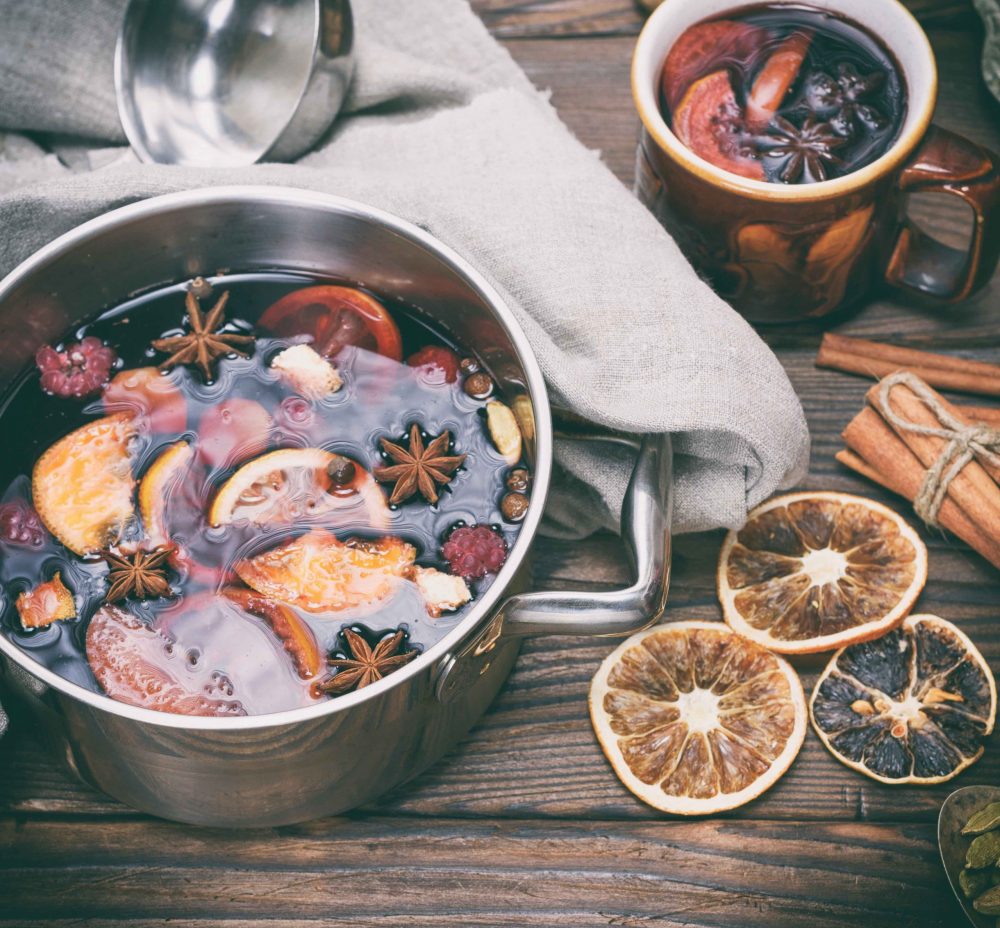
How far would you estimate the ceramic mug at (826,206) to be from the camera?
1263 millimetres

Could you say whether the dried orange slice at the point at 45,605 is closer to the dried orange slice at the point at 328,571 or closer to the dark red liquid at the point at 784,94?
the dried orange slice at the point at 328,571

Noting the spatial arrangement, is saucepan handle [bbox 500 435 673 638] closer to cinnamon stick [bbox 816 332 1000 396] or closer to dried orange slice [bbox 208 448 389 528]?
dried orange slice [bbox 208 448 389 528]

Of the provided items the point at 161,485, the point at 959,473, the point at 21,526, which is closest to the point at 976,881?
the point at 959,473

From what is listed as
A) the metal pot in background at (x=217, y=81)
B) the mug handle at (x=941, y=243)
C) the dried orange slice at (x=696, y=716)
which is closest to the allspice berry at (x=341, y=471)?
the dried orange slice at (x=696, y=716)

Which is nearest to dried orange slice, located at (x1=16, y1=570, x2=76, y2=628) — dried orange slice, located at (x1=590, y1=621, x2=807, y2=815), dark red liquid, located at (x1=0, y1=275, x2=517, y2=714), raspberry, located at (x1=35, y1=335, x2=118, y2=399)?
dark red liquid, located at (x1=0, y1=275, x2=517, y2=714)

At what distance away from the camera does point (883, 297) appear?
153 centimetres

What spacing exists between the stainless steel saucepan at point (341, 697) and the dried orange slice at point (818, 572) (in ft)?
0.80

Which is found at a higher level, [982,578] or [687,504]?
[687,504]

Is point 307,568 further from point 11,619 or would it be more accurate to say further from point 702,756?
point 702,756

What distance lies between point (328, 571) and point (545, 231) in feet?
1.54

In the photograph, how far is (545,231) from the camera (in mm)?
1301

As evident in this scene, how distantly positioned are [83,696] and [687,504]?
0.69 meters

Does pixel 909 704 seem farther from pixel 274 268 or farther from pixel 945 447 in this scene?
pixel 274 268

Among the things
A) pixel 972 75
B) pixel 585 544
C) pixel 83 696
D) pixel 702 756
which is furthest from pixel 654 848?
pixel 972 75
